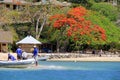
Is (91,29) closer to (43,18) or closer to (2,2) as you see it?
(43,18)

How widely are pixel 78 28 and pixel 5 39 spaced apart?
394 inches

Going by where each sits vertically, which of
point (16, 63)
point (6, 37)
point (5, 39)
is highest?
point (6, 37)

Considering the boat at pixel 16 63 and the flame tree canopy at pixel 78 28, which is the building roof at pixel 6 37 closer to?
the flame tree canopy at pixel 78 28

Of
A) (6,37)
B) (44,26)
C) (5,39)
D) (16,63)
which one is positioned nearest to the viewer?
(16,63)

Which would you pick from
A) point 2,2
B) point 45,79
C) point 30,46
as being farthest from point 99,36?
point 45,79

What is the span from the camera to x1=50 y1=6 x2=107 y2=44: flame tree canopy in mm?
62438

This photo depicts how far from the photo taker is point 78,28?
62781mm

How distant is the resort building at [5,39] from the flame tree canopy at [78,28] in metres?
6.58

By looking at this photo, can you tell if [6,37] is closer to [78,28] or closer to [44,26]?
[44,26]

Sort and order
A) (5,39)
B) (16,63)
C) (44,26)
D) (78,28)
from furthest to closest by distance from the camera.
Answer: (44,26), (78,28), (5,39), (16,63)

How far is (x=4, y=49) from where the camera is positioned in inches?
2411

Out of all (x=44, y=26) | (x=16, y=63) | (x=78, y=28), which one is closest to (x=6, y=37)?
(x=44, y=26)

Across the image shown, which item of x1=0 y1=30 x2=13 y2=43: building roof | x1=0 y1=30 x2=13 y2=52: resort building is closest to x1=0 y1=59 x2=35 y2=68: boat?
A: x1=0 y1=30 x2=13 y2=52: resort building

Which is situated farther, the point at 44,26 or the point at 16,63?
the point at 44,26
